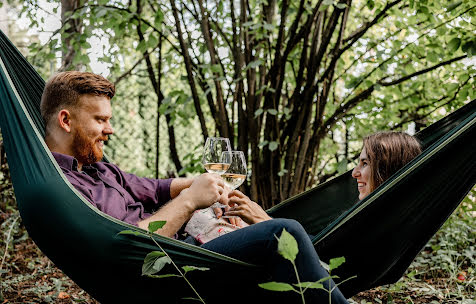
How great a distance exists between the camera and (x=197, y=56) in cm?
360

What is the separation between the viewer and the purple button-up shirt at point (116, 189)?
1826 mm

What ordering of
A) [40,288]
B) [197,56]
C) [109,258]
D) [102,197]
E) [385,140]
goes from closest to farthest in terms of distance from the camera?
[109,258] < [102,197] < [385,140] < [40,288] < [197,56]

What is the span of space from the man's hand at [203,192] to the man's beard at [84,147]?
415mm

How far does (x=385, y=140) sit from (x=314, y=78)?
128 cm

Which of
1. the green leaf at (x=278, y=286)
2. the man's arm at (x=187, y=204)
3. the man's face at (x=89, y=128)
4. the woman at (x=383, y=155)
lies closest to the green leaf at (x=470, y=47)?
the woman at (x=383, y=155)

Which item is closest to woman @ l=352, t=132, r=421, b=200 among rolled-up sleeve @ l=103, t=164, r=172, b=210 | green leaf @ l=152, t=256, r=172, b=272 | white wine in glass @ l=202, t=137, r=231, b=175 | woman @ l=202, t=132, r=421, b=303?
white wine in glass @ l=202, t=137, r=231, b=175

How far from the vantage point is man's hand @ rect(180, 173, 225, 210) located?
176 centimetres

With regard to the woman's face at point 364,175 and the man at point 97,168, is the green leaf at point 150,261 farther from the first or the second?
the woman's face at point 364,175

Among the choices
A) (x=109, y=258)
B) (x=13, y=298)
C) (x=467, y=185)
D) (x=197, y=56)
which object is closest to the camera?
(x=109, y=258)

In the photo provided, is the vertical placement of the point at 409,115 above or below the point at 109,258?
above

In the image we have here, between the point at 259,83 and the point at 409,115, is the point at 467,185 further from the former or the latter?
the point at 409,115

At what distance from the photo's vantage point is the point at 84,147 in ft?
6.24

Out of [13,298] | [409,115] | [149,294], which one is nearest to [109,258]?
[149,294]

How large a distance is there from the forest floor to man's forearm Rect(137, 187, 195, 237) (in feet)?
3.03
